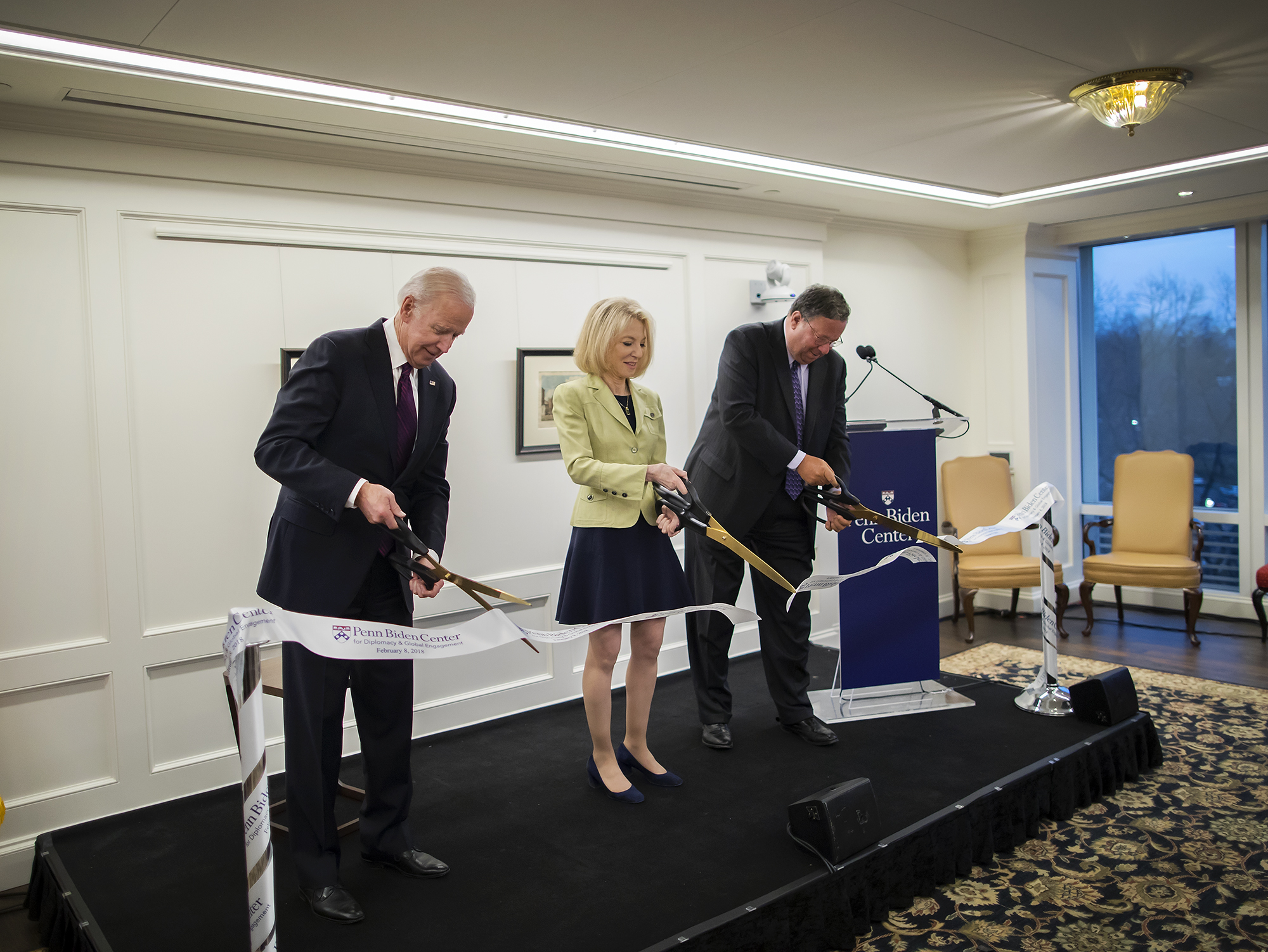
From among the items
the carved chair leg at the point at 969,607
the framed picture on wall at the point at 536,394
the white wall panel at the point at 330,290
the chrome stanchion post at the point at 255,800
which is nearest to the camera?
the chrome stanchion post at the point at 255,800

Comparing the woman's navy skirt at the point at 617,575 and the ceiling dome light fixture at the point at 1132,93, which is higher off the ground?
the ceiling dome light fixture at the point at 1132,93

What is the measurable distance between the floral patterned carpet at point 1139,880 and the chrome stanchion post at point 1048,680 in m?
0.37

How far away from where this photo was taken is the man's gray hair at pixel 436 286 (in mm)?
2221

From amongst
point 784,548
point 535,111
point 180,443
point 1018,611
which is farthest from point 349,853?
point 1018,611

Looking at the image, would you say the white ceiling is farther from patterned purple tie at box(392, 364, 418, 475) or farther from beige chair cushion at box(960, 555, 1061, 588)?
beige chair cushion at box(960, 555, 1061, 588)

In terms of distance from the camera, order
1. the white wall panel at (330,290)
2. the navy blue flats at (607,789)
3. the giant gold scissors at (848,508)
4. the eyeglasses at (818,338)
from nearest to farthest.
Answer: the navy blue flats at (607,789), the eyeglasses at (818,338), the giant gold scissors at (848,508), the white wall panel at (330,290)

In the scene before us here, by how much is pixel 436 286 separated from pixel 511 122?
1.41 m

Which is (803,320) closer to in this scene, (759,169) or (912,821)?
(759,169)

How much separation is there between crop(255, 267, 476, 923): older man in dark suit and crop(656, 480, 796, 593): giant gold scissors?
2.26 feet

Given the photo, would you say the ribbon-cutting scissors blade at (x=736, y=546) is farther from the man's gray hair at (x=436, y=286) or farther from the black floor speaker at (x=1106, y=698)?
the black floor speaker at (x=1106, y=698)

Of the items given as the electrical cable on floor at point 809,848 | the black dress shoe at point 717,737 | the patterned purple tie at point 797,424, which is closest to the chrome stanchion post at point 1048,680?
the patterned purple tie at point 797,424

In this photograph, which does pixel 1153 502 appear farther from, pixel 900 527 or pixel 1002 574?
pixel 900 527

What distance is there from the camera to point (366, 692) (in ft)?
7.72

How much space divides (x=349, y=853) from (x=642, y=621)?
107 centimetres
